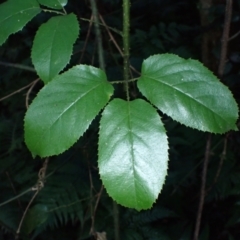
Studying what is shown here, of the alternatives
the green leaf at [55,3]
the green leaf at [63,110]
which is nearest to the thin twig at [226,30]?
the green leaf at [55,3]

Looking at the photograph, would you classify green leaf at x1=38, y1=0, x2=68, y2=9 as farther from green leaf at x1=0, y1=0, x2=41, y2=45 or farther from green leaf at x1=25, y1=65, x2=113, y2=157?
green leaf at x1=25, y1=65, x2=113, y2=157

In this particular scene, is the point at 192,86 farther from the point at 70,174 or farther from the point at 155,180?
the point at 70,174

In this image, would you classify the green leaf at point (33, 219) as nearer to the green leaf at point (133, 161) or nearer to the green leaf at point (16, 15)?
the green leaf at point (16, 15)

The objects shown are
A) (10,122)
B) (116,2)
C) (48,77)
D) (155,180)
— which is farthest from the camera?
(116,2)

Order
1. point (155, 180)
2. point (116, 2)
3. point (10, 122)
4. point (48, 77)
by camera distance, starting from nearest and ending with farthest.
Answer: point (155, 180) < point (48, 77) < point (10, 122) < point (116, 2)

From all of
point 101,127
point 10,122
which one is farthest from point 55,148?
point 10,122

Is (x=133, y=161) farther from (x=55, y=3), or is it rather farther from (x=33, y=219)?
(x=33, y=219)
